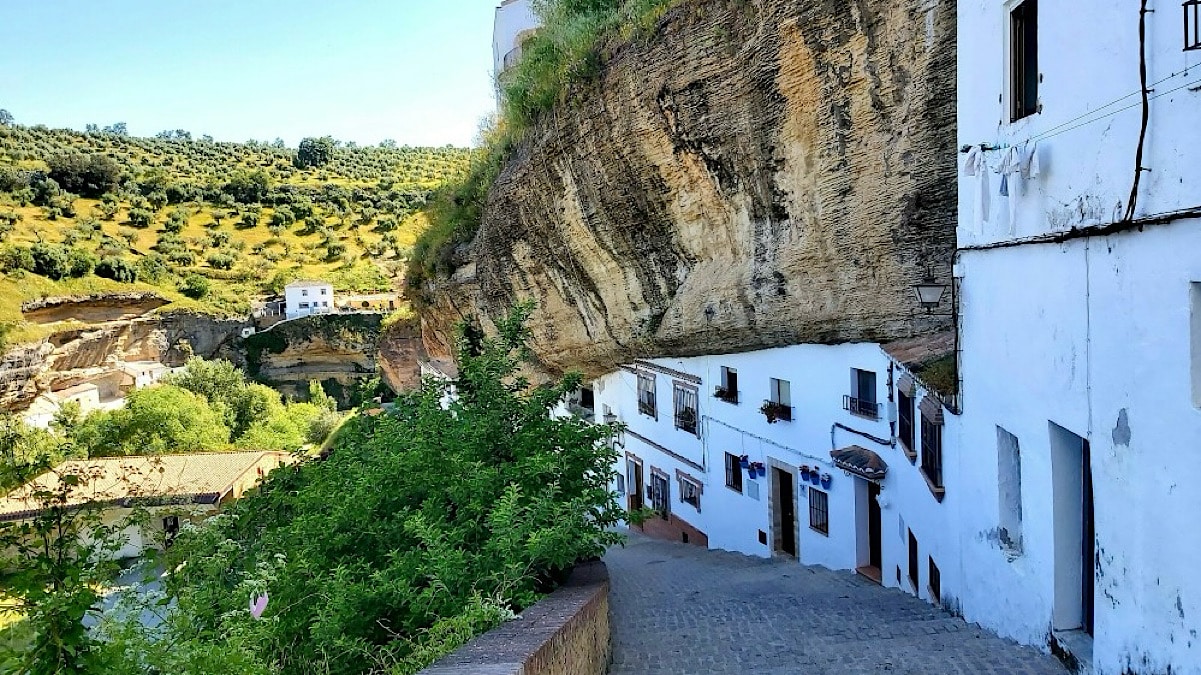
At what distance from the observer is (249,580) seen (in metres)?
5.87

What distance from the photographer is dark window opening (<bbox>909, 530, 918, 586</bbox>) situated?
9.81 meters

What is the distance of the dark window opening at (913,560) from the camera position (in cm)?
981

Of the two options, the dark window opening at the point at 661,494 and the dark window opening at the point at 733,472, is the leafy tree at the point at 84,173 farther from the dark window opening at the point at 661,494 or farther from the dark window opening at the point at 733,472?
the dark window opening at the point at 733,472

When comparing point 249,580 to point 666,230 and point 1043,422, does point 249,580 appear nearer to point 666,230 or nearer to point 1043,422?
point 1043,422

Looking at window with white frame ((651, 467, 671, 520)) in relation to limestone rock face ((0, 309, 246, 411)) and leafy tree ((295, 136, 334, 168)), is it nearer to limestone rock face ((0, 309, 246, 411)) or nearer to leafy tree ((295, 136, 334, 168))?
limestone rock face ((0, 309, 246, 411))

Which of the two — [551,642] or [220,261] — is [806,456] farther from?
[220,261]

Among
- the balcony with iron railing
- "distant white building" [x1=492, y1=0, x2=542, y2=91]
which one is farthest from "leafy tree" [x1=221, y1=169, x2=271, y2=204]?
the balcony with iron railing

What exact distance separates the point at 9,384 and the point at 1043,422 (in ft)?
136

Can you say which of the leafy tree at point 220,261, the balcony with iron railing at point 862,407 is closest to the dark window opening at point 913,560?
the balcony with iron railing at point 862,407

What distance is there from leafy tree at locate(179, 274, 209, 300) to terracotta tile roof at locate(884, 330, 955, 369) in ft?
170

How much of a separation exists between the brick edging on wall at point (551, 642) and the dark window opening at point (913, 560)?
513cm

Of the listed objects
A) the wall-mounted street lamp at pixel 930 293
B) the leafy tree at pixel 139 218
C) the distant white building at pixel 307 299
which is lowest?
the distant white building at pixel 307 299

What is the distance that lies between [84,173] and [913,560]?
236 ft

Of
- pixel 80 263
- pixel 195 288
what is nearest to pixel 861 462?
pixel 80 263
